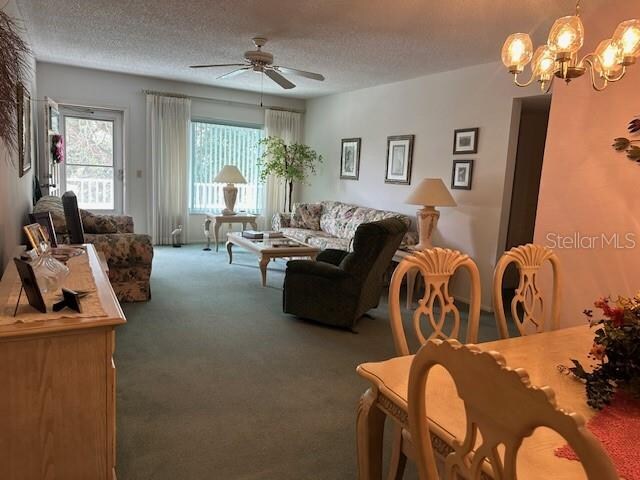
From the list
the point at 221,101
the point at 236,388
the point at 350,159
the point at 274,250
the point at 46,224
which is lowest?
the point at 236,388

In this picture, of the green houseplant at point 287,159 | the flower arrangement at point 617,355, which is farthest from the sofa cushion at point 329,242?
the flower arrangement at point 617,355

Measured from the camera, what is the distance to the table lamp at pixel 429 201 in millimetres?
4406

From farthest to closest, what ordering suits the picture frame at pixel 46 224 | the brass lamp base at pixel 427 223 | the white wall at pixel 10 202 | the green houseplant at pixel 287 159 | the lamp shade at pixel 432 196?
the green houseplant at pixel 287 159
the brass lamp base at pixel 427 223
the lamp shade at pixel 432 196
the picture frame at pixel 46 224
the white wall at pixel 10 202

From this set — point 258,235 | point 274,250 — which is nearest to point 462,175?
point 274,250

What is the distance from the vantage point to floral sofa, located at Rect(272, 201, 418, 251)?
5.48 meters

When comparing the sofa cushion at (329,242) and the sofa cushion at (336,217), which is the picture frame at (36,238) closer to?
the sofa cushion at (329,242)

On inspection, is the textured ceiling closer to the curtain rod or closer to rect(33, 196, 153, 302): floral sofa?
the curtain rod

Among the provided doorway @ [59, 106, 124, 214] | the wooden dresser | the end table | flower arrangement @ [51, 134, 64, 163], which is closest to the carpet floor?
the wooden dresser

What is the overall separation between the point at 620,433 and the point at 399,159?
4757 millimetres

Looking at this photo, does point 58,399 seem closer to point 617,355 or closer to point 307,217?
point 617,355

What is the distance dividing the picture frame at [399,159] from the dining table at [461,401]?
384 cm

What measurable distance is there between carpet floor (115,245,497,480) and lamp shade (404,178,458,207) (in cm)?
115

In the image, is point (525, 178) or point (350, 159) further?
point (350, 159)

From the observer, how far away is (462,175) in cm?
473
